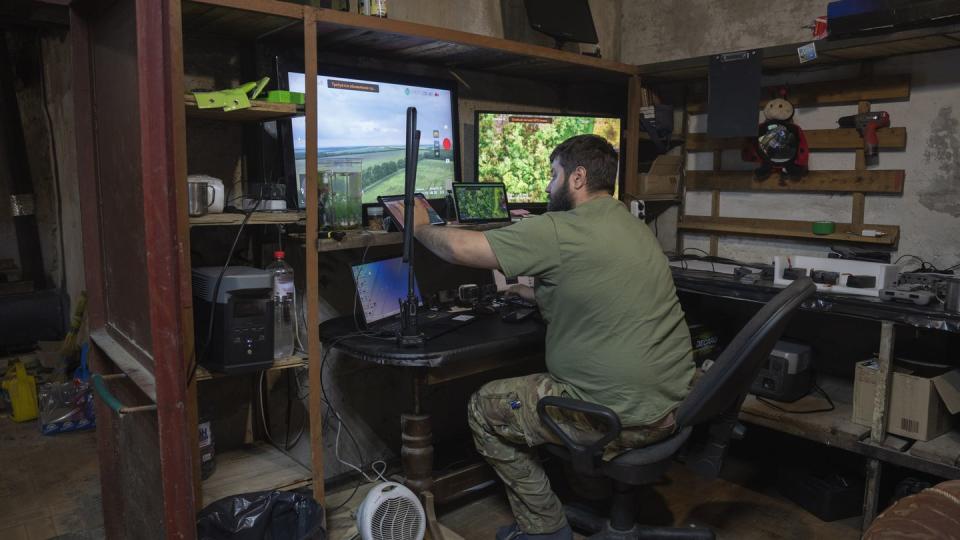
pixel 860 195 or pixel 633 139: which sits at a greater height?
pixel 633 139

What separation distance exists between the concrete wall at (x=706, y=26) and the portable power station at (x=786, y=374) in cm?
147

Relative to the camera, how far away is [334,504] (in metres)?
2.60

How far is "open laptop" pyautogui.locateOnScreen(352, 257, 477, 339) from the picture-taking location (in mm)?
2436

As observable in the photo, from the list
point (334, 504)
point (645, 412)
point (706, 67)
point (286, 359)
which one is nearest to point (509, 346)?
point (645, 412)

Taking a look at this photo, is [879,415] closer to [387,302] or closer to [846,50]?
[846,50]

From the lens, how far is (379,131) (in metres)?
2.54

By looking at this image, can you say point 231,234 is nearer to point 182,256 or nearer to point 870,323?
point 182,256

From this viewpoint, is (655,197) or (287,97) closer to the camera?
(287,97)

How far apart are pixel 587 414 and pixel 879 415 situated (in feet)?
3.83

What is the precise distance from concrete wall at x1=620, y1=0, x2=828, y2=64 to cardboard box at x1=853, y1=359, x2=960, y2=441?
1604 millimetres

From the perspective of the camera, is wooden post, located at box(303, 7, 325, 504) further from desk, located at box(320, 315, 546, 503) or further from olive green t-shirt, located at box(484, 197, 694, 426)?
olive green t-shirt, located at box(484, 197, 694, 426)

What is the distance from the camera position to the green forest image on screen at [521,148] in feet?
9.74

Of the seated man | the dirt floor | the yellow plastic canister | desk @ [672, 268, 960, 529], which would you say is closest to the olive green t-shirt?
the seated man

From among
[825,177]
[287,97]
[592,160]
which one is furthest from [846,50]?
[287,97]
